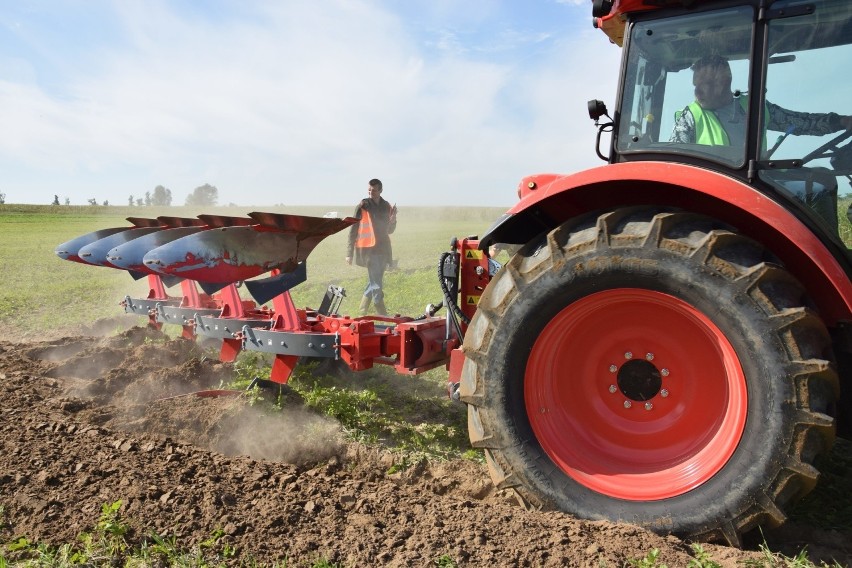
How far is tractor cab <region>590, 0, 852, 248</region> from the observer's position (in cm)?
248

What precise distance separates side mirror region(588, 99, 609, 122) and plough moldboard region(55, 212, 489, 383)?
1.19 meters

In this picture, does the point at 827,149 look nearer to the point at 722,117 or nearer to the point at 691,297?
the point at 722,117

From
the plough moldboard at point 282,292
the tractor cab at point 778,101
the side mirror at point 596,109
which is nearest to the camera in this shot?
the tractor cab at point 778,101

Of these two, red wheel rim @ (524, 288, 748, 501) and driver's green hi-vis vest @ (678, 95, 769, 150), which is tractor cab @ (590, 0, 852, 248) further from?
red wheel rim @ (524, 288, 748, 501)

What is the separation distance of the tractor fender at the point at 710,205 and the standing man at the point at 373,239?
5.27 meters

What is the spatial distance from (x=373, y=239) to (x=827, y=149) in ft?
20.0

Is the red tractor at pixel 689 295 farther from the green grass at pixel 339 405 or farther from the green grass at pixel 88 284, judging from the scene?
the green grass at pixel 88 284

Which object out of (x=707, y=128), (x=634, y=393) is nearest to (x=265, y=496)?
(x=634, y=393)

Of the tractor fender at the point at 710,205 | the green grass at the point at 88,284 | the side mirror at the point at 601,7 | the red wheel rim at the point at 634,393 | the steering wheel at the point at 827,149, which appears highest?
the side mirror at the point at 601,7

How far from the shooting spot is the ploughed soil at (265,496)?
2275 millimetres

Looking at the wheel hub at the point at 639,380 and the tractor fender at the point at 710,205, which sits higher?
the tractor fender at the point at 710,205

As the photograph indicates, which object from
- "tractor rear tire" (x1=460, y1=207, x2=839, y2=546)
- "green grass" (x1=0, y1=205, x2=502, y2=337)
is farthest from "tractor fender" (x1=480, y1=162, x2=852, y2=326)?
"green grass" (x1=0, y1=205, x2=502, y2=337)

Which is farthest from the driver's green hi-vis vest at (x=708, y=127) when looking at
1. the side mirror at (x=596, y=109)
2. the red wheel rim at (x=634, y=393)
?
the red wheel rim at (x=634, y=393)

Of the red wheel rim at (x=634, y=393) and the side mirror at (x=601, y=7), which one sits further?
the side mirror at (x=601, y=7)
